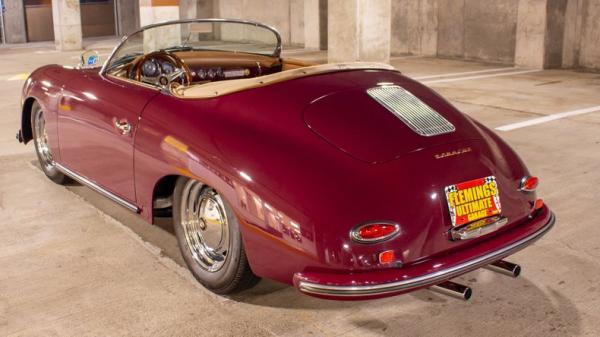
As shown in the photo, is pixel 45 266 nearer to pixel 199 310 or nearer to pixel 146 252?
pixel 146 252

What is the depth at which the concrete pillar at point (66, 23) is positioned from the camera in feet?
60.5

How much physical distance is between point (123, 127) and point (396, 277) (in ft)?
6.30

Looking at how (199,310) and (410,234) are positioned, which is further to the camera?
(199,310)

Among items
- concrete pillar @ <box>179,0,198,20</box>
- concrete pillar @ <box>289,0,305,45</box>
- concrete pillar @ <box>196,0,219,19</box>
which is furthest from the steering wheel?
concrete pillar @ <box>196,0,219,19</box>

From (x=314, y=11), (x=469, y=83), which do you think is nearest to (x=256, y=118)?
(x=469, y=83)

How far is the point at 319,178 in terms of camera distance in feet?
9.99

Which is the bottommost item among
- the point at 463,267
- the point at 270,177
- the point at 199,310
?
the point at 199,310

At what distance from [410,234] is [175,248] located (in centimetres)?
174

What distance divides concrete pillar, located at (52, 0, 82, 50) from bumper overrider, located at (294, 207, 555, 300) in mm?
17271

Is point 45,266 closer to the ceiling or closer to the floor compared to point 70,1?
closer to the floor

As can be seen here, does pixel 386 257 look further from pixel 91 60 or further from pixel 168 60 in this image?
pixel 91 60

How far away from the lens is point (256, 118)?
3.42 metres

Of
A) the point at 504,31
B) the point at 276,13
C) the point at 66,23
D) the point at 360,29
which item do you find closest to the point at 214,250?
the point at 360,29

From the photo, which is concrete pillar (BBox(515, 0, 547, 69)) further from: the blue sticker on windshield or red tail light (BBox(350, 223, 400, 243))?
red tail light (BBox(350, 223, 400, 243))
